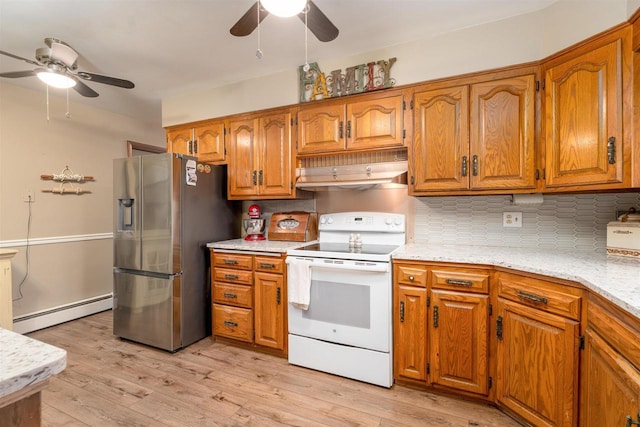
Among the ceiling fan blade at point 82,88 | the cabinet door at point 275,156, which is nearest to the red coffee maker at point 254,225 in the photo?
the cabinet door at point 275,156

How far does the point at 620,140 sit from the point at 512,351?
4.06 ft

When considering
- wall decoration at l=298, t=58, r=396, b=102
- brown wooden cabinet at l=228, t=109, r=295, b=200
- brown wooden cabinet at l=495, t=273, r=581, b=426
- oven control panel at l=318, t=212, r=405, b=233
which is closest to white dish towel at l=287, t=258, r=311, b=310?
oven control panel at l=318, t=212, r=405, b=233

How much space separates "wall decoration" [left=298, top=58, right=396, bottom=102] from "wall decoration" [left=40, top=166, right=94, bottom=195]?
9.09 ft

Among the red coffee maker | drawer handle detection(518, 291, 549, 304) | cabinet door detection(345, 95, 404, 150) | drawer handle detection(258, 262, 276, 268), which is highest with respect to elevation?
cabinet door detection(345, 95, 404, 150)

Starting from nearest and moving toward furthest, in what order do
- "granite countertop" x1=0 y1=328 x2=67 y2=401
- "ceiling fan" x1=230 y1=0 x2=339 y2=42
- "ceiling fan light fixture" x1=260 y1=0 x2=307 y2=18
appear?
"granite countertop" x1=0 y1=328 x2=67 y2=401
"ceiling fan light fixture" x1=260 y1=0 x2=307 y2=18
"ceiling fan" x1=230 y1=0 x2=339 y2=42

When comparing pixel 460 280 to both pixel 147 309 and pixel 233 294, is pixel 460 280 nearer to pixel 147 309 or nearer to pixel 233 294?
pixel 233 294

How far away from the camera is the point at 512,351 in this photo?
172cm

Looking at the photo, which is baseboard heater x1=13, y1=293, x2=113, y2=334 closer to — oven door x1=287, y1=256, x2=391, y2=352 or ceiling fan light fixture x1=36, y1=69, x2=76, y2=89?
ceiling fan light fixture x1=36, y1=69, x2=76, y2=89

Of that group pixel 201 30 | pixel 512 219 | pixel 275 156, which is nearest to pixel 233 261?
pixel 275 156

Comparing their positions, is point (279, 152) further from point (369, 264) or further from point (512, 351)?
point (512, 351)

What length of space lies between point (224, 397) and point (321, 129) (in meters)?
2.09

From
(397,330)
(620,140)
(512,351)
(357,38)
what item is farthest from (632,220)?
(357,38)

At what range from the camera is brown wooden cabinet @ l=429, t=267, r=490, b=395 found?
6.06ft

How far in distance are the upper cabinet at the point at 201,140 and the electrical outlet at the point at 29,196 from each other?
139 cm
